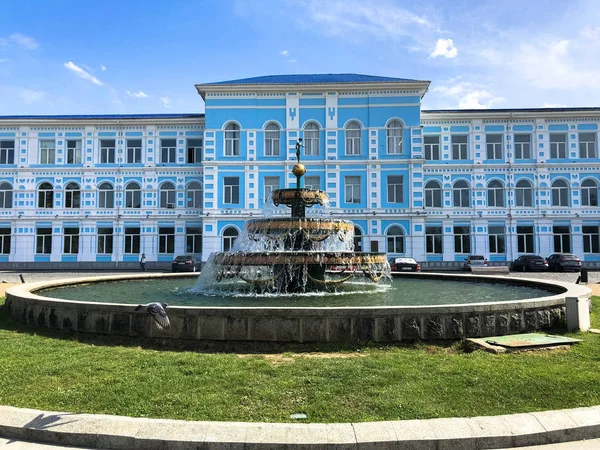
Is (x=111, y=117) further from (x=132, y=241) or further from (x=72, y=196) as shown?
(x=132, y=241)

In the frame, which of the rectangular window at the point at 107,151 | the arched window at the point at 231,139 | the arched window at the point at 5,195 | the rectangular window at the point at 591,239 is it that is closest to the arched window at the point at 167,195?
the rectangular window at the point at 107,151

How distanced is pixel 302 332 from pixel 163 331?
2.02 metres

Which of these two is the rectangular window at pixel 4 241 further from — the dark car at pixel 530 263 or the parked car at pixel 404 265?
Result: the dark car at pixel 530 263

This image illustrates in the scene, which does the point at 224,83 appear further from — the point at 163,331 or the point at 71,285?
the point at 163,331

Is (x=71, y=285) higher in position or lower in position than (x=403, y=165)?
lower

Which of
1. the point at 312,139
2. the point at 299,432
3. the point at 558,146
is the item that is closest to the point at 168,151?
the point at 312,139

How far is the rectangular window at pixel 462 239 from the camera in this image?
36.7 m

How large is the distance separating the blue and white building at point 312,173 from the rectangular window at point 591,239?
0.11m

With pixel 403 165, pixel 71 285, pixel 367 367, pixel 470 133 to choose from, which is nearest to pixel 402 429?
pixel 367 367

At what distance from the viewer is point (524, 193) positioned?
37062 millimetres

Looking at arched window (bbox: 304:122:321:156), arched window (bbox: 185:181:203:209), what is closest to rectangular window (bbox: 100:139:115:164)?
arched window (bbox: 185:181:203:209)

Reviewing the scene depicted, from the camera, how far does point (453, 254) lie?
36.5 metres

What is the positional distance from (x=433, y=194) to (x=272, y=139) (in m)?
13.3

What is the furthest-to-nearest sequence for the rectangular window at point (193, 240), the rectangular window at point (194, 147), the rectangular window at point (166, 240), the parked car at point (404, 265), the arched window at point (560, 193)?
the rectangular window at point (194, 147) → the rectangular window at point (166, 240) → the rectangular window at point (193, 240) → the arched window at point (560, 193) → the parked car at point (404, 265)
